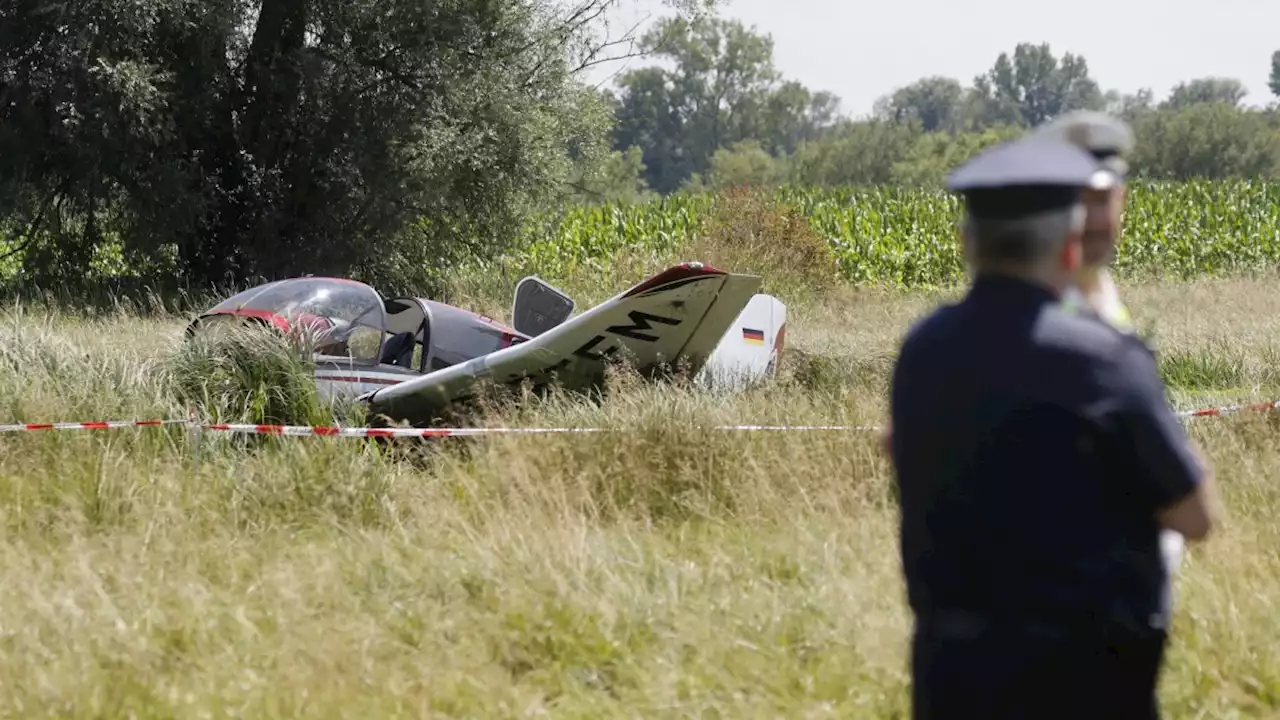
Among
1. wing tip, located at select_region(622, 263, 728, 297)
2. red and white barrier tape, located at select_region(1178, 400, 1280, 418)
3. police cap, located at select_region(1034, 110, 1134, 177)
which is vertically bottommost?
red and white barrier tape, located at select_region(1178, 400, 1280, 418)

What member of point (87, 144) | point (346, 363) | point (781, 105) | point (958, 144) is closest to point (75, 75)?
point (87, 144)

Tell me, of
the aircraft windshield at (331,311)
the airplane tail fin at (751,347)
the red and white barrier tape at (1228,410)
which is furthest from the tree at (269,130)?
the red and white barrier tape at (1228,410)

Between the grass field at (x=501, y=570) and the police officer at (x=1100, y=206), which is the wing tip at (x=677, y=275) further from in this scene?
the police officer at (x=1100, y=206)

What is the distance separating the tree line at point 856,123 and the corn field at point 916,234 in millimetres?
2851

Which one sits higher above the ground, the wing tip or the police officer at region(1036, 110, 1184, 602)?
the police officer at region(1036, 110, 1184, 602)

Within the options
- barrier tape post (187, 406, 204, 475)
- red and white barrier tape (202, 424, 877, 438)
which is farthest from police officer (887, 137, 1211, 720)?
barrier tape post (187, 406, 204, 475)

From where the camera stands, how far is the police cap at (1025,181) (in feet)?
7.07

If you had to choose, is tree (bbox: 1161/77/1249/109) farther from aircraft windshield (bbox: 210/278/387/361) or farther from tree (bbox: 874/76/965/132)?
aircraft windshield (bbox: 210/278/387/361)

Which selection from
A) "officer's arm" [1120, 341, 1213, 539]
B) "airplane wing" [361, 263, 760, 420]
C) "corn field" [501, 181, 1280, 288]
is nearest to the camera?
"officer's arm" [1120, 341, 1213, 539]

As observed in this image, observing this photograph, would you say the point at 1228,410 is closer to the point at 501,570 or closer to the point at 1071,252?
the point at 501,570

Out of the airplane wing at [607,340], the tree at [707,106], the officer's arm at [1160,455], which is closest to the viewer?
the officer's arm at [1160,455]

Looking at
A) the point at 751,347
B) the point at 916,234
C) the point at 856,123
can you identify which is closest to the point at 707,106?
the point at 856,123

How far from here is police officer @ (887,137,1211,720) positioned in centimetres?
215

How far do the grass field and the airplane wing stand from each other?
1.80 feet
